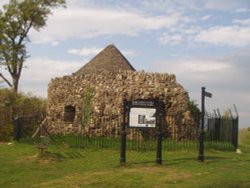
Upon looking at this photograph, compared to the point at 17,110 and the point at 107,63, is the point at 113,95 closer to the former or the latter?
the point at 107,63

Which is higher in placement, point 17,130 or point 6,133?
point 17,130

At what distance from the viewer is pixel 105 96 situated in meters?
19.8

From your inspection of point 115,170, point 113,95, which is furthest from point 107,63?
point 115,170

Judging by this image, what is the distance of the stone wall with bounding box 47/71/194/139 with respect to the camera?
19219 mm

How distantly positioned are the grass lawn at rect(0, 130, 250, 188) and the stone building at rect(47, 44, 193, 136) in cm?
371

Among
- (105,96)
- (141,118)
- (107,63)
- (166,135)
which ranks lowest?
(166,135)

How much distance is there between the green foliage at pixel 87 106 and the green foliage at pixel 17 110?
11.7 ft

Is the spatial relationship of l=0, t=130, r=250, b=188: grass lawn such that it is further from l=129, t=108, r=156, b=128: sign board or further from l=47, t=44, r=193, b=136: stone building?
l=47, t=44, r=193, b=136: stone building

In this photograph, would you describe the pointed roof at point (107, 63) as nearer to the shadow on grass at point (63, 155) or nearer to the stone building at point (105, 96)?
the stone building at point (105, 96)

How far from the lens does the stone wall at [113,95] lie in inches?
757

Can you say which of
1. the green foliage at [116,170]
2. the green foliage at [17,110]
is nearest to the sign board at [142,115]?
the green foliage at [116,170]

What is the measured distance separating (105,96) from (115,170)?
8694 mm

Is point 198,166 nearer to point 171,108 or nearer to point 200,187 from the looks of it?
point 200,187

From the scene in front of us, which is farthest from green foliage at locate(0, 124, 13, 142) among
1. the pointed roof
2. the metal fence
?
the pointed roof
